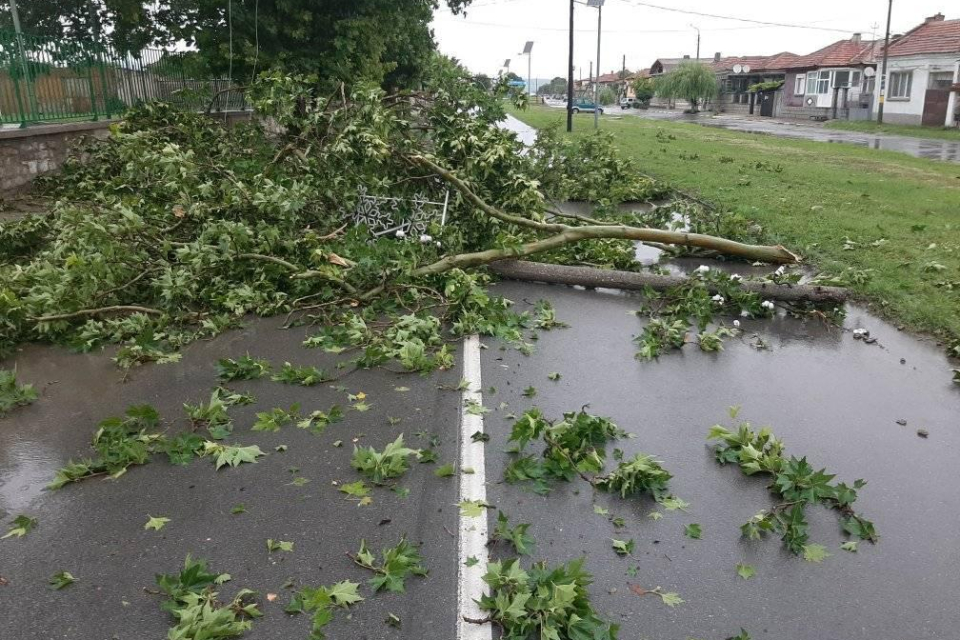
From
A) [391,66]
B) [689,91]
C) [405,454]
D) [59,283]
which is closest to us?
[405,454]

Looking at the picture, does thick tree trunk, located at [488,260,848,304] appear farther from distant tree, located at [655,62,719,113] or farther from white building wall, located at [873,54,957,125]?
distant tree, located at [655,62,719,113]

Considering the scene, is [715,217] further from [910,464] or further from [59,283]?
[59,283]

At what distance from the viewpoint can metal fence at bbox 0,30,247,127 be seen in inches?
451

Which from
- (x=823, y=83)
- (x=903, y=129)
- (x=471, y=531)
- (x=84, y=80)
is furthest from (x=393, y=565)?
(x=823, y=83)

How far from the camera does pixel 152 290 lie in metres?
6.88

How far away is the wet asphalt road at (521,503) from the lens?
9.79ft

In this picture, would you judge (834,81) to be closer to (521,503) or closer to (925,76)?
(925,76)

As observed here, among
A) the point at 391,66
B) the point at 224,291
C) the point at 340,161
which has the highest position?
the point at 391,66

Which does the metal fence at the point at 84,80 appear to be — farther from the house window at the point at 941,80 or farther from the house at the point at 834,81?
the house at the point at 834,81

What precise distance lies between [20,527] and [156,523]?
688 millimetres

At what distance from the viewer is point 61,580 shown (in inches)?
123

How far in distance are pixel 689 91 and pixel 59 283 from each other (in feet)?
222

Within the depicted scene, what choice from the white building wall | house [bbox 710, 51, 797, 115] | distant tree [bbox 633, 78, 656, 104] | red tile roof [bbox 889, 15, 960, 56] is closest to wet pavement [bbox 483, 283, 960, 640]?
the white building wall

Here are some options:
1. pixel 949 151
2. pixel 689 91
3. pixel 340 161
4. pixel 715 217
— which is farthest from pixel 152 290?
pixel 689 91
